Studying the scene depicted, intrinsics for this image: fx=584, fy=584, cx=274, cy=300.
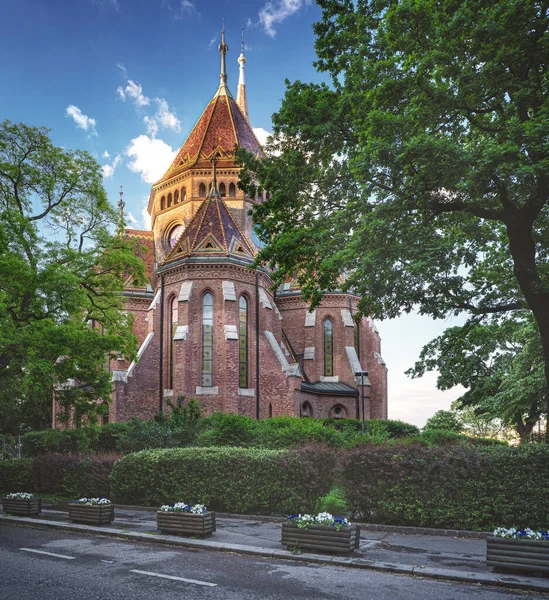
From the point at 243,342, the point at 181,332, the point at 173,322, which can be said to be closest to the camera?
the point at 181,332

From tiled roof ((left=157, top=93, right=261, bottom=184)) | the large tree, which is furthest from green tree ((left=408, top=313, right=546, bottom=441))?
tiled roof ((left=157, top=93, right=261, bottom=184))

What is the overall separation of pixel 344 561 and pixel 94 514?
22.6 feet

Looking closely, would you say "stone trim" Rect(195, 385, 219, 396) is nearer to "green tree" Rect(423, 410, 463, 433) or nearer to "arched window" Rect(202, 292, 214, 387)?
"arched window" Rect(202, 292, 214, 387)

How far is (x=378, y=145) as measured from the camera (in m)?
13.4

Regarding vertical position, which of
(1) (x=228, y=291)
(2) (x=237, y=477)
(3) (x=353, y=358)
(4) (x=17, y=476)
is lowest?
(4) (x=17, y=476)

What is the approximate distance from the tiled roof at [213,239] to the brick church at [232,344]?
0.07 m

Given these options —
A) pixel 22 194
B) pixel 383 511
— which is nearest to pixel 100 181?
pixel 22 194

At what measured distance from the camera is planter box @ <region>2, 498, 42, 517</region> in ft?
51.2

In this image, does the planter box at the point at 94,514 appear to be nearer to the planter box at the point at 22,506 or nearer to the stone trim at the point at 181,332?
the planter box at the point at 22,506

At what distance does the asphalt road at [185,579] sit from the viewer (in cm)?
813

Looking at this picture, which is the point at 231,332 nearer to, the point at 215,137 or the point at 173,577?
the point at 215,137

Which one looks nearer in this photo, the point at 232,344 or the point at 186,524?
the point at 186,524

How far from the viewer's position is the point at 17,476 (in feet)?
67.9

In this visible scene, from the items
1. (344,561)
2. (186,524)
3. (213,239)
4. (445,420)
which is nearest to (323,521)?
(344,561)
